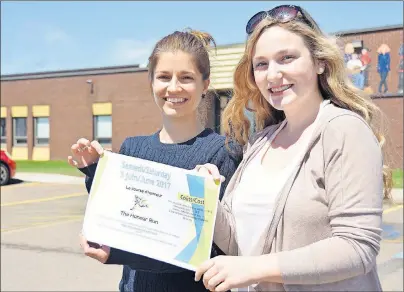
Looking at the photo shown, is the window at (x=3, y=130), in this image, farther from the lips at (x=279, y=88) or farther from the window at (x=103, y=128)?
the lips at (x=279, y=88)

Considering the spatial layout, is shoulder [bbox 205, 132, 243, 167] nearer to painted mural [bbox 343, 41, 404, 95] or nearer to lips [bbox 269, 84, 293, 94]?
lips [bbox 269, 84, 293, 94]

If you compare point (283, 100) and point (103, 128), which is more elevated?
point (283, 100)

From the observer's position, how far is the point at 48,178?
2120 cm

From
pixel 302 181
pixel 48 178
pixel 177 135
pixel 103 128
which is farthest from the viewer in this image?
A: pixel 103 128

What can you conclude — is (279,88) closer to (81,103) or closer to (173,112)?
(173,112)

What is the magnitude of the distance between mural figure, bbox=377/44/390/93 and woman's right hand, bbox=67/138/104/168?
2065 centimetres

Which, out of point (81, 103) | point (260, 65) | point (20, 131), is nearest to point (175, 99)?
point (260, 65)

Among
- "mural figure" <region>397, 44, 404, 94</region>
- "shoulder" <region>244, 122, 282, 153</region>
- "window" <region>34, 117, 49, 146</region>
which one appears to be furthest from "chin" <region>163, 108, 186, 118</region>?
"window" <region>34, 117, 49, 146</region>

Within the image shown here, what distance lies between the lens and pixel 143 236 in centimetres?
212

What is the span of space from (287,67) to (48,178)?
20130mm

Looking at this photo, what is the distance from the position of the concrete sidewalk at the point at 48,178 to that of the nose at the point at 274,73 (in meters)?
17.9

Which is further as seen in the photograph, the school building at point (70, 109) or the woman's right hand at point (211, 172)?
the school building at point (70, 109)

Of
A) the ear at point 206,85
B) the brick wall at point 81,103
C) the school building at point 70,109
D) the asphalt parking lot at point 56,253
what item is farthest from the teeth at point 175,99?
the brick wall at point 81,103

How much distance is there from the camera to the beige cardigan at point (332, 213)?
5.92ft
